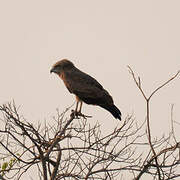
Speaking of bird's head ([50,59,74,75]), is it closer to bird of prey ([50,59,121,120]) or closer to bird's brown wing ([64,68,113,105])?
bird of prey ([50,59,121,120])

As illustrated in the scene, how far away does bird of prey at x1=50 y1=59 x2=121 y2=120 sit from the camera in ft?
35.0

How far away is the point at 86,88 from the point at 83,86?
10 cm

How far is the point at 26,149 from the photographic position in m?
7.64

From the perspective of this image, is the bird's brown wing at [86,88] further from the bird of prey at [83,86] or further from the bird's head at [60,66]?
the bird's head at [60,66]

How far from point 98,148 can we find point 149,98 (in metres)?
2.42

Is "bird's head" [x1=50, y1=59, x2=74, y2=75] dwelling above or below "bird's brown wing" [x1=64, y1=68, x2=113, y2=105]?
above

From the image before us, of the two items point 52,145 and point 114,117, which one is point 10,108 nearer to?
point 52,145

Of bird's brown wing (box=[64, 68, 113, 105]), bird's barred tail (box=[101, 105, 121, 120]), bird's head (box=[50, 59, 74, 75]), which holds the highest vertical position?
bird's head (box=[50, 59, 74, 75])

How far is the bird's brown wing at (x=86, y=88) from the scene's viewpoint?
10.8 meters

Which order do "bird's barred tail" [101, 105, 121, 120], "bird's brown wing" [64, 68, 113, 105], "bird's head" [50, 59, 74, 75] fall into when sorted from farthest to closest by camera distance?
"bird's head" [50, 59, 74, 75] < "bird's brown wing" [64, 68, 113, 105] < "bird's barred tail" [101, 105, 121, 120]

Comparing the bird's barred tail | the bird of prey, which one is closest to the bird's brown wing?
the bird of prey

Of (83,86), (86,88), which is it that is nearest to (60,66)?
(83,86)

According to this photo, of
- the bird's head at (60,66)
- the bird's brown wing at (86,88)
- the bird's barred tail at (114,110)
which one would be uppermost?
the bird's head at (60,66)

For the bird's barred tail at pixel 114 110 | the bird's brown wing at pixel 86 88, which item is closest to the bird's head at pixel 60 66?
the bird's brown wing at pixel 86 88
